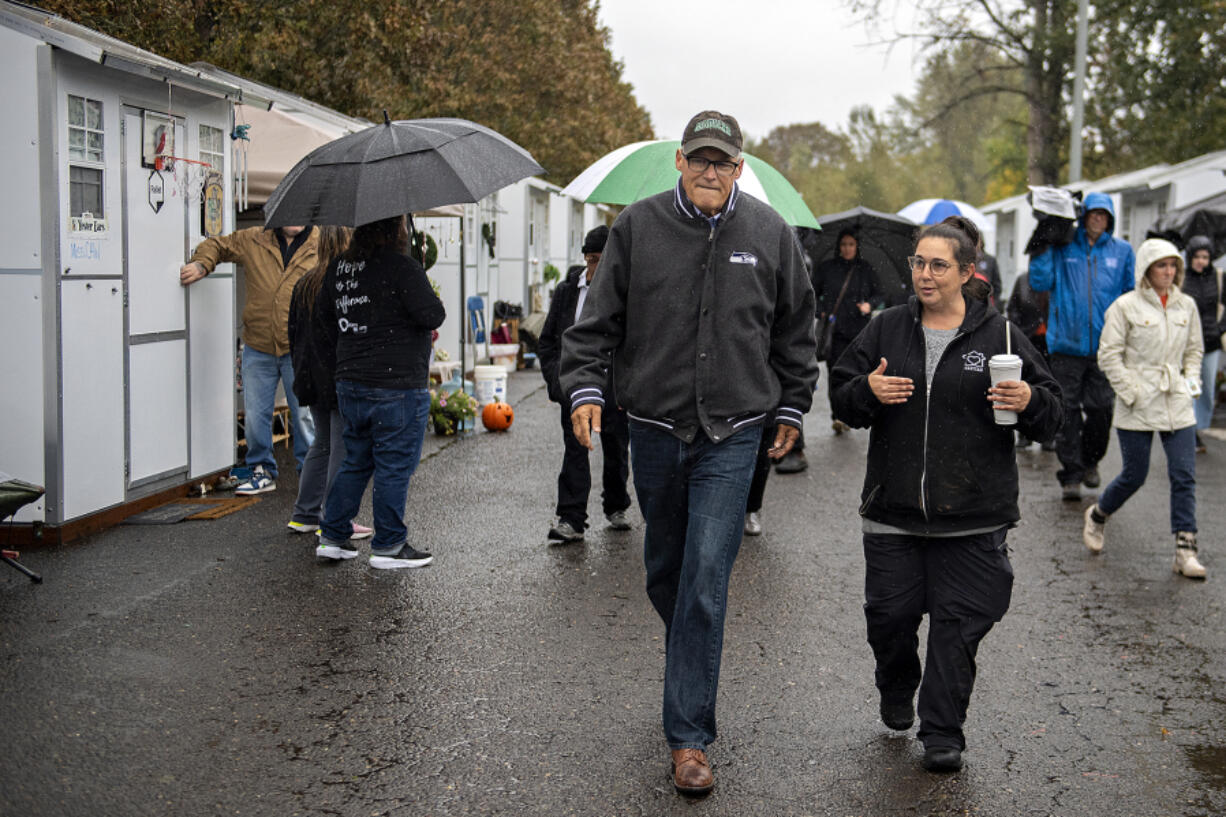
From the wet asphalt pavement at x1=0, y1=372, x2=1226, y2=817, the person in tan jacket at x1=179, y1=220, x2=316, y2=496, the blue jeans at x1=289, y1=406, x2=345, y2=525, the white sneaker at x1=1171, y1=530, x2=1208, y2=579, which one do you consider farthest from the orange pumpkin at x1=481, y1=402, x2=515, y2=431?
the white sneaker at x1=1171, y1=530, x2=1208, y2=579

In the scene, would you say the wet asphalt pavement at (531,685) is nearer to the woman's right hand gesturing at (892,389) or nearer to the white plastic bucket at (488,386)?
the woman's right hand gesturing at (892,389)

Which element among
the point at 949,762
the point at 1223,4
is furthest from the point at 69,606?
the point at 1223,4

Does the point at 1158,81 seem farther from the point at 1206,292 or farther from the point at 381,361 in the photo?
the point at 381,361

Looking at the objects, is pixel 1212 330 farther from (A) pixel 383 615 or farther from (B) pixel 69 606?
(B) pixel 69 606

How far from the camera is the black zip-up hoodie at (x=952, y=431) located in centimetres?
439

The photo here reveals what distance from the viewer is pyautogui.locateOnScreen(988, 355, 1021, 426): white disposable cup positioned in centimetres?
420

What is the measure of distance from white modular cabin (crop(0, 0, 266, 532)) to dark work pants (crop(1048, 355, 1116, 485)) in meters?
5.83

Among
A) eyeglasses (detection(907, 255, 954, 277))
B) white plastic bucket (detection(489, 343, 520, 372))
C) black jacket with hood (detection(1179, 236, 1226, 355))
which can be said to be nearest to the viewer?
eyeglasses (detection(907, 255, 954, 277))

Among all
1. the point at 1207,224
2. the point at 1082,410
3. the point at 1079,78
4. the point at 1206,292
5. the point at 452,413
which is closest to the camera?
the point at 1082,410

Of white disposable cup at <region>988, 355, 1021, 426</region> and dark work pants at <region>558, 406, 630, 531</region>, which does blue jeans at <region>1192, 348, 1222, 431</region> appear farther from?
white disposable cup at <region>988, 355, 1021, 426</region>

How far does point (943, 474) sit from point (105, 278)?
5226 mm

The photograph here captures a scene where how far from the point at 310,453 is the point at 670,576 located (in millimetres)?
3639

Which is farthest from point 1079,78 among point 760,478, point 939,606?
point 939,606

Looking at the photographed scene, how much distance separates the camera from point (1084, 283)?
354 inches
